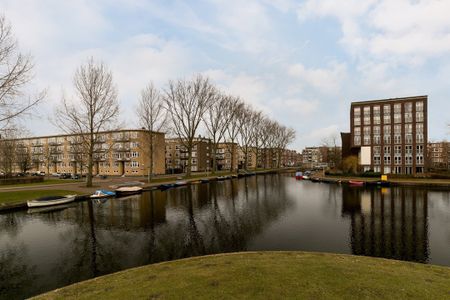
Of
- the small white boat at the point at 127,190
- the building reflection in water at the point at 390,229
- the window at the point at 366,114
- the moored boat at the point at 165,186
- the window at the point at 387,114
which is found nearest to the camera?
the building reflection in water at the point at 390,229

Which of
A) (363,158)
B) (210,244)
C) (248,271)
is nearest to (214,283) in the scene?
(248,271)

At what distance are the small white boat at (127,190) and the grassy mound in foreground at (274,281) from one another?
32406 mm

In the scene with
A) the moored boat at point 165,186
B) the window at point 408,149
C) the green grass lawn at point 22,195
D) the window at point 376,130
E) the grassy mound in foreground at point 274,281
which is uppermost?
the window at point 376,130

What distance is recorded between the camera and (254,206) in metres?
29.1

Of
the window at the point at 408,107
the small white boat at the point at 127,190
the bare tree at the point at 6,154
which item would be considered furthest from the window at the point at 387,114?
the bare tree at the point at 6,154

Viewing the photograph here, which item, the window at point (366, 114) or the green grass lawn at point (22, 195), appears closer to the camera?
the green grass lawn at point (22, 195)

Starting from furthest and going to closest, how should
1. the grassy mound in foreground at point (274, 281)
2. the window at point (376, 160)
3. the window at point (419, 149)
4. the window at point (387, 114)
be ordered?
the window at point (376, 160)
the window at point (387, 114)
the window at point (419, 149)
the grassy mound in foreground at point (274, 281)

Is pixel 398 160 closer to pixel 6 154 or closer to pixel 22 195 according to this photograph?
pixel 22 195

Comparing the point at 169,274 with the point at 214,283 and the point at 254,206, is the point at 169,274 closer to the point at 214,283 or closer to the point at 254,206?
the point at 214,283

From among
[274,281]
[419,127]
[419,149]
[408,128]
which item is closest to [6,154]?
[274,281]

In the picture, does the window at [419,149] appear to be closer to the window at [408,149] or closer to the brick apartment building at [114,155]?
the window at [408,149]

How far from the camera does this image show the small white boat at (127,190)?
39906 mm

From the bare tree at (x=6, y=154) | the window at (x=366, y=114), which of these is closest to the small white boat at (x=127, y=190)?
the bare tree at (x=6, y=154)

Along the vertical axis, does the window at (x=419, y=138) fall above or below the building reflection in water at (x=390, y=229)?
above
